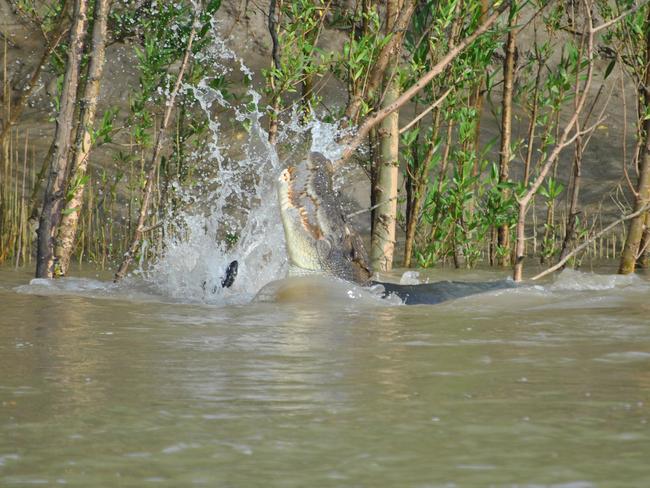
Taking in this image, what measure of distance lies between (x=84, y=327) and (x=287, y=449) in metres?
2.74

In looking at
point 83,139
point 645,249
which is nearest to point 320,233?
point 83,139

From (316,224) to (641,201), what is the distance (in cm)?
319

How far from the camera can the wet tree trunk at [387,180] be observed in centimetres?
929

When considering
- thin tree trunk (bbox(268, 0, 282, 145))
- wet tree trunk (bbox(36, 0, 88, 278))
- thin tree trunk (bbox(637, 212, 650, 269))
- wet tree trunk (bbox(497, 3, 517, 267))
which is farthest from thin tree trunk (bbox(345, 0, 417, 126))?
thin tree trunk (bbox(637, 212, 650, 269))

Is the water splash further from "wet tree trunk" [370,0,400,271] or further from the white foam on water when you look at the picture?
the white foam on water

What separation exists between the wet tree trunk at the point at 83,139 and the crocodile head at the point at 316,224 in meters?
1.92

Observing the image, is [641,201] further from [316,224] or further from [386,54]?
[316,224]

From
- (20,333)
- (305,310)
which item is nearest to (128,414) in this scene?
Answer: (20,333)

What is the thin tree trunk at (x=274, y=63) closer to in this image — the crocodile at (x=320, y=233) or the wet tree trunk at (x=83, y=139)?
the wet tree trunk at (x=83, y=139)

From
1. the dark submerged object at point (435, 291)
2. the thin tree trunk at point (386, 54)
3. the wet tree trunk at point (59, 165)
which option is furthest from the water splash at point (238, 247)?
the dark submerged object at point (435, 291)

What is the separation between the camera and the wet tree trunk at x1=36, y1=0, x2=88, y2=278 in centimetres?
810

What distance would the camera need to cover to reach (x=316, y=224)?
702 cm

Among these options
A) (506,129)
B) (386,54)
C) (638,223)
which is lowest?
(638,223)

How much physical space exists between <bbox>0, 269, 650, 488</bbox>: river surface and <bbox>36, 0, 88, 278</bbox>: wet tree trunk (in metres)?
1.41
